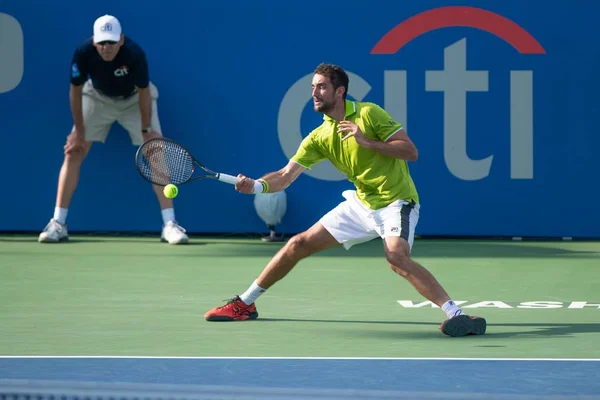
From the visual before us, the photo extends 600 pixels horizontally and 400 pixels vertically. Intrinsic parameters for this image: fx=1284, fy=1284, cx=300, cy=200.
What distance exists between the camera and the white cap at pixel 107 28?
980 cm

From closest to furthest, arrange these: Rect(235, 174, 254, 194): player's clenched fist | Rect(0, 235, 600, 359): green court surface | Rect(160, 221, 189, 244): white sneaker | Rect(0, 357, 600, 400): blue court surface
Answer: Rect(0, 357, 600, 400): blue court surface → Rect(0, 235, 600, 359): green court surface → Rect(235, 174, 254, 194): player's clenched fist → Rect(160, 221, 189, 244): white sneaker

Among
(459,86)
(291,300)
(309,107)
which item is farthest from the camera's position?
(309,107)

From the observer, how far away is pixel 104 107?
10555 mm

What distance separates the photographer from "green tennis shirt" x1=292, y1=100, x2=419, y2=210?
653 cm

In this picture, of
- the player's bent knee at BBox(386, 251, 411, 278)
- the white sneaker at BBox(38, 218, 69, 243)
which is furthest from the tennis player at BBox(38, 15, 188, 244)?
the player's bent knee at BBox(386, 251, 411, 278)

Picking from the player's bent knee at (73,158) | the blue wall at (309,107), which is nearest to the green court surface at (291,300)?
the blue wall at (309,107)

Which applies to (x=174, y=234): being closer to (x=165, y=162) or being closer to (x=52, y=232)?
(x=52, y=232)

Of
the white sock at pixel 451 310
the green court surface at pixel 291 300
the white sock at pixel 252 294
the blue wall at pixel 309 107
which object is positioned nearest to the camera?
the green court surface at pixel 291 300

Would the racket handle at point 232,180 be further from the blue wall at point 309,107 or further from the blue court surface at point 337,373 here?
the blue wall at point 309,107

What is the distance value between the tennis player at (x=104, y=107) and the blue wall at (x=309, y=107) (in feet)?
1.28

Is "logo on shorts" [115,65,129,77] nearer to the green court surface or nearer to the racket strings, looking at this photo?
the green court surface

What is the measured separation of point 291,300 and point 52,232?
351 centimetres

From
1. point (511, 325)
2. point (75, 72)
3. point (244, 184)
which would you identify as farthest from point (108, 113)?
point (511, 325)

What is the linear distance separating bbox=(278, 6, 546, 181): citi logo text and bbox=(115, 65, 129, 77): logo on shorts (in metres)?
1.48
